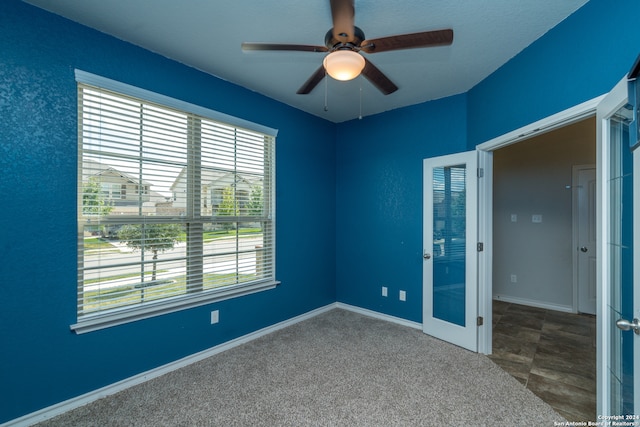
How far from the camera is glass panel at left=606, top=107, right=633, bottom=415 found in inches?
55.2

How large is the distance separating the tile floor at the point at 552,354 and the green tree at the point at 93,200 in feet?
11.8

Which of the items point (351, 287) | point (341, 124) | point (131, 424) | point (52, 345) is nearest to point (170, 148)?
point (52, 345)

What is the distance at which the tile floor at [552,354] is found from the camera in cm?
218

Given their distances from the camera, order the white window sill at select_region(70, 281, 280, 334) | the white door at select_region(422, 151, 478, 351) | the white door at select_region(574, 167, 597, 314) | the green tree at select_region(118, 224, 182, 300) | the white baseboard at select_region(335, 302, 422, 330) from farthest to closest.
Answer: the white door at select_region(574, 167, 597, 314) < the white baseboard at select_region(335, 302, 422, 330) < the white door at select_region(422, 151, 478, 351) < the green tree at select_region(118, 224, 182, 300) < the white window sill at select_region(70, 281, 280, 334)

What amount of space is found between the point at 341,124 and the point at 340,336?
288 cm

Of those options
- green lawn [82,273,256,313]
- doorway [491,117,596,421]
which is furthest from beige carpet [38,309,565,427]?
doorway [491,117,596,421]

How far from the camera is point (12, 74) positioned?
72.0 inches

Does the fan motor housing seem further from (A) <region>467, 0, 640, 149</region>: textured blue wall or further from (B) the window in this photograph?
(B) the window

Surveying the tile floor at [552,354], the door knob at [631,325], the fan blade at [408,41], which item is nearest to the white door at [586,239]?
the tile floor at [552,354]

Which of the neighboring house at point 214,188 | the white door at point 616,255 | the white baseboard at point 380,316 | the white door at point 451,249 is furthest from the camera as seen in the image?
the white baseboard at point 380,316

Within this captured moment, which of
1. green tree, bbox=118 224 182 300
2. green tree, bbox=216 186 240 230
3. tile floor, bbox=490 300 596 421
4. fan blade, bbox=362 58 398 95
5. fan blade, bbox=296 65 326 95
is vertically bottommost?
tile floor, bbox=490 300 596 421

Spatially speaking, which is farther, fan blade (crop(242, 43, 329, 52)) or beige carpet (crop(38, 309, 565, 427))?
beige carpet (crop(38, 309, 565, 427))

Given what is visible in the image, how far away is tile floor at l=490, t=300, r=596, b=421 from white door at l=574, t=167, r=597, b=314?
28cm

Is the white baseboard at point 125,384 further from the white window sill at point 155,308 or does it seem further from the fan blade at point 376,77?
the fan blade at point 376,77
